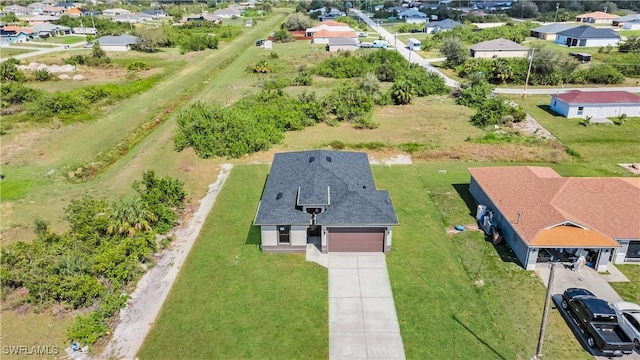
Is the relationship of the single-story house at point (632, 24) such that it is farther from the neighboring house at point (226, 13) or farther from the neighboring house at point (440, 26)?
the neighboring house at point (226, 13)

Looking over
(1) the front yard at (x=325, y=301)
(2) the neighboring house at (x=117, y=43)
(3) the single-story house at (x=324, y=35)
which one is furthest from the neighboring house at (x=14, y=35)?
(1) the front yard at (x=325, y=301)

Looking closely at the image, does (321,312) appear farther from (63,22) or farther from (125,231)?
(63,22)

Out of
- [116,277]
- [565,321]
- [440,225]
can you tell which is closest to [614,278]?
[565,321]

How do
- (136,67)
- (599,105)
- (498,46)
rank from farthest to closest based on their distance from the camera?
(498,46) < (136,67) < (599,105)

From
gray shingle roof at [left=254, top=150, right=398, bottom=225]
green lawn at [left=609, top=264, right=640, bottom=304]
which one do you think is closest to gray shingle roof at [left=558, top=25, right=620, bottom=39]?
green lawn at [left=609, top=264, right=640, bottom=304]

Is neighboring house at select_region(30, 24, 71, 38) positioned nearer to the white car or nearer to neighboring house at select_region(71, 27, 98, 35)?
neighboring house at select_region(71, 27, 98, 35)

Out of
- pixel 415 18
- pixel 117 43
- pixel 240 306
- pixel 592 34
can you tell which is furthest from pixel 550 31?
pixel 240 306

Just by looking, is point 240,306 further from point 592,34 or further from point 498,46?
point 592,34
